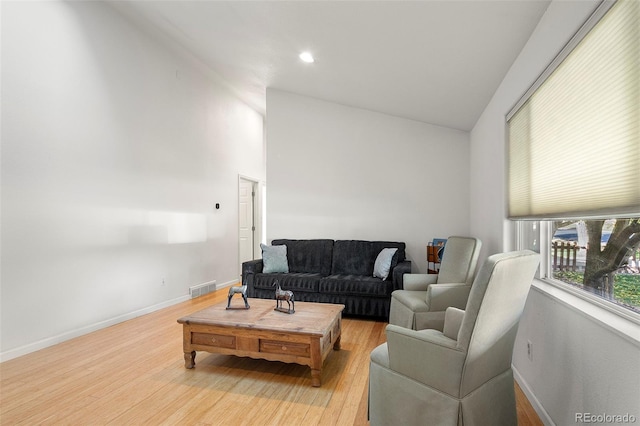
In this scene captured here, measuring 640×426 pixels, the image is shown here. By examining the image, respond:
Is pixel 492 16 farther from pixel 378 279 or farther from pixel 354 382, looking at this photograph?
pixel 378 279

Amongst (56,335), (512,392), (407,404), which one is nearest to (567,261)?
(512,392)

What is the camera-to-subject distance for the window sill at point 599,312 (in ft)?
4.25

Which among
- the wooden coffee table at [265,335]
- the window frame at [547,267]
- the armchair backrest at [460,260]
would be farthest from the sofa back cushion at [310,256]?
the window frame at [547,267]

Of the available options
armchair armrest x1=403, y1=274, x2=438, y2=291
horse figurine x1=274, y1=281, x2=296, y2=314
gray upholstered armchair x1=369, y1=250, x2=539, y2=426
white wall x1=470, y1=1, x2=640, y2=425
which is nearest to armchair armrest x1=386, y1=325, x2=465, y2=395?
gray upholstered armchair x1=369, y1=250, x2=539, y2=426

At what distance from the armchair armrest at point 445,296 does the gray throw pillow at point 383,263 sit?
1192mm

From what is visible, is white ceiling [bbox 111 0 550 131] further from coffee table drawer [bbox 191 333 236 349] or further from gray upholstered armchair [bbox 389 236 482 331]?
coffee table drawer [bbox 191 333 236 349]

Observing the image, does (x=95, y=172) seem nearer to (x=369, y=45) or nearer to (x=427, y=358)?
(x=369, y=45)

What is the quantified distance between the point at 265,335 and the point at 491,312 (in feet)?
5.34

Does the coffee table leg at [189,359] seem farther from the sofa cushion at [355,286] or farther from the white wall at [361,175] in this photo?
the white wall at [361,175]

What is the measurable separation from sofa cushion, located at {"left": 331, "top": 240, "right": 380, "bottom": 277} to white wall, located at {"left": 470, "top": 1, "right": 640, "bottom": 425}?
6.13 feet

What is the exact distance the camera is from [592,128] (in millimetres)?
1536

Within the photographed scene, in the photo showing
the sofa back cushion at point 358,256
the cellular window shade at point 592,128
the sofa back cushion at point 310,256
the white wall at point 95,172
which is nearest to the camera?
the cellular window shade at point 592,128

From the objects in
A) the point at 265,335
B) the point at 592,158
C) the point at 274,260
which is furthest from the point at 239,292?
the point at 592,158

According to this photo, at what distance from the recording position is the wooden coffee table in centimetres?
249
